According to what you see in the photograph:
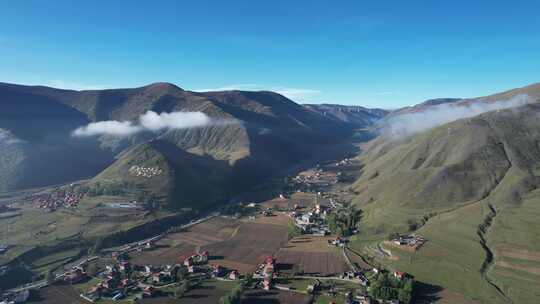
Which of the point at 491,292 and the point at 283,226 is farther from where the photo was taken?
→ the point at 283,226

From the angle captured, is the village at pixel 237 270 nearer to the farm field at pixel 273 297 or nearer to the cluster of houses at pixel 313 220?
the farm field at pixel 273 297

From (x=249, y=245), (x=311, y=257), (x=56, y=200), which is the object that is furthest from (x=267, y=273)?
(x=56, y=200)

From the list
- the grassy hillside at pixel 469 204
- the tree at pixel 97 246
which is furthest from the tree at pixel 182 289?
the grassy hillside at pixel 469 204

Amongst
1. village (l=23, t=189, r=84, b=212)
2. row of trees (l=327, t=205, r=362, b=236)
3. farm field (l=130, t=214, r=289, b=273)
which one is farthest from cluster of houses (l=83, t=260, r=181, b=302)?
village (l=23, t=189, r=84, b=212)

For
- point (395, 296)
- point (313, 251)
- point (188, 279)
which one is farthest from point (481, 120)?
point (188, 279)

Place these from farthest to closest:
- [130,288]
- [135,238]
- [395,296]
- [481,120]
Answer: [481,120]
[135,238]
[130,288]
[395,296]

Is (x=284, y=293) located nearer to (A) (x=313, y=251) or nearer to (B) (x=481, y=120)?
(A) (x=313, y=251)

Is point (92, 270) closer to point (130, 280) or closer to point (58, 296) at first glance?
point (58, 296)
